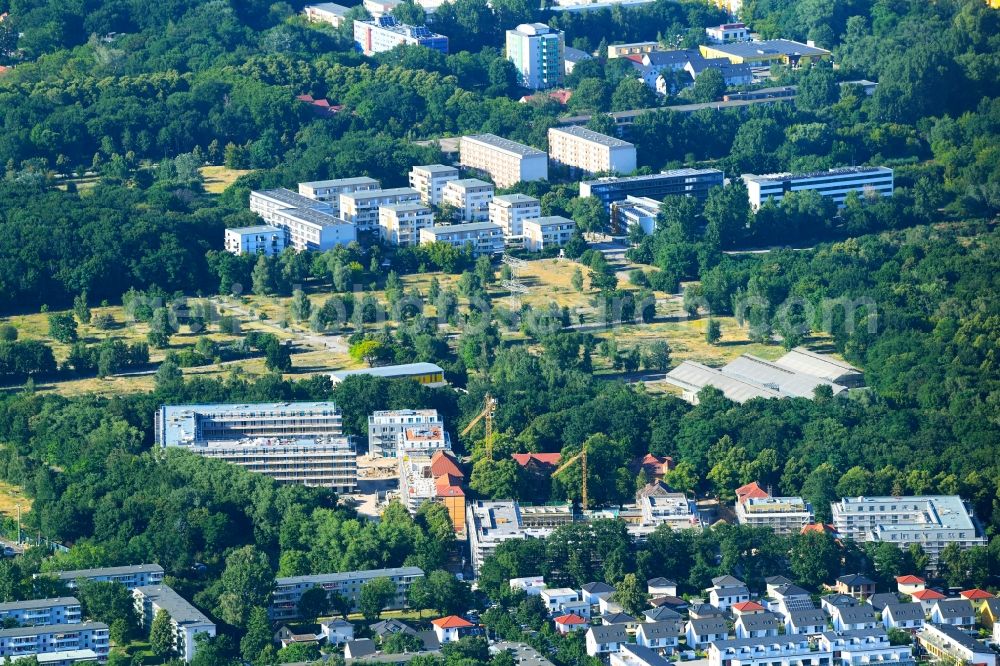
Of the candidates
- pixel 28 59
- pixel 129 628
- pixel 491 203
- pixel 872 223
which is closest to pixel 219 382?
pixel 129 628

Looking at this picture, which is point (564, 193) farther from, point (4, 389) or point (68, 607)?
point (68, 607)

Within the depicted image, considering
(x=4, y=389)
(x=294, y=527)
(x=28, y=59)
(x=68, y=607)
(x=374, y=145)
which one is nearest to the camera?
(x=68, y=607)

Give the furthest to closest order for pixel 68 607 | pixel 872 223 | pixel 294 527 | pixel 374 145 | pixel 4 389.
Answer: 1. pixel 374 145
2. pixel 872 223
3. pixel 4 389
4. pixel 294 527
5. pixel 68 607

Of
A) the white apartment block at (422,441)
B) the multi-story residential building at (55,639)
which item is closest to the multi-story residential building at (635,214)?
the white apartment block at (422,441)

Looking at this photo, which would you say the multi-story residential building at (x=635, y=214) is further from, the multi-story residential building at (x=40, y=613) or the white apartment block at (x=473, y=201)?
the multi-story residential building at (x=40, y=613)

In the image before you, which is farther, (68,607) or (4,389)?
(4,389)

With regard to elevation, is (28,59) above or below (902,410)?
above

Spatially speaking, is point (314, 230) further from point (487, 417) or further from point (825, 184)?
point (487, 417)
